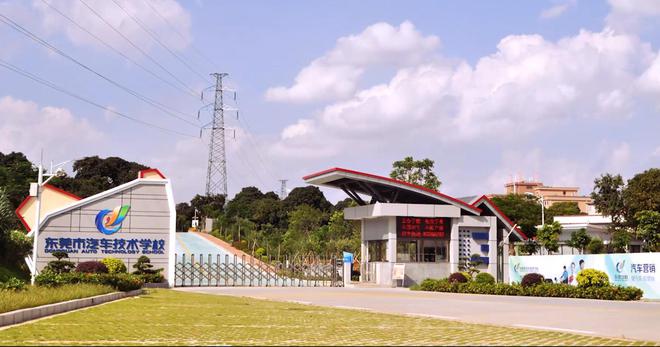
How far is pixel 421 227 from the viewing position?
152ft

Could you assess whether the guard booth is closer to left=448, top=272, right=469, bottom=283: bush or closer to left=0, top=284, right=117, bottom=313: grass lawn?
left=448, top=272, right=469, bottom=283: bush

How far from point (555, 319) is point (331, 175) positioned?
28196mm

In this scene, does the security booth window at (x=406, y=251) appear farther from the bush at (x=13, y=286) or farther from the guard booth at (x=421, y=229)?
the bush at (x=13, y=286)

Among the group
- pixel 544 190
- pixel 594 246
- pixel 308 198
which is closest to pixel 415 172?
pixel 594 246

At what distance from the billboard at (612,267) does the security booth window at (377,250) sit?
374 inches

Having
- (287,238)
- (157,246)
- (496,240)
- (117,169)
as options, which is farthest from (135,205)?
(117,169)

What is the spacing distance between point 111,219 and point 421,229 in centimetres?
1846

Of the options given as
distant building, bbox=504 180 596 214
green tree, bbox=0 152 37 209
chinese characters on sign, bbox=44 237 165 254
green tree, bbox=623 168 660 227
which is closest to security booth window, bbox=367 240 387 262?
chinese characters on sign, bbox=44 237 165 254

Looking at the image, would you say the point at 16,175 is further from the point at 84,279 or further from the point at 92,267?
the point at 84,279

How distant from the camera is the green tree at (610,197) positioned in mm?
73562

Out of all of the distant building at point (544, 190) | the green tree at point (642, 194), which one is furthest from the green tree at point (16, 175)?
the distant building at point (544, 190)

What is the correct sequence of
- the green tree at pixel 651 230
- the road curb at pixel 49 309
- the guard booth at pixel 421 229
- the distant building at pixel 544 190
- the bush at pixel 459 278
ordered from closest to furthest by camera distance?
the road curb at pixel 49 309 → the bush at pixel 459 278 → the guard booth at pixel 421 229 → the green tree at pixel 651 230 → the distant building at pixel 544 190

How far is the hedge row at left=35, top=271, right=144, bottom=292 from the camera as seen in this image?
24.1m

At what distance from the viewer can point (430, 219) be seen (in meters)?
46.5
